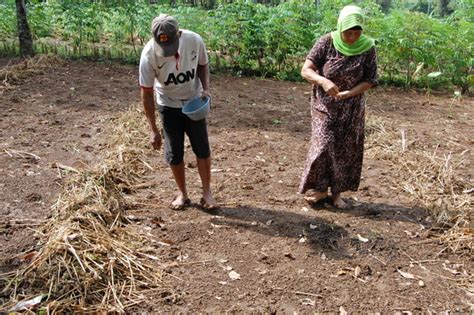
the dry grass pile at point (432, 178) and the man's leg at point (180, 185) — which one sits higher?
the man's leg at point (180, 185)

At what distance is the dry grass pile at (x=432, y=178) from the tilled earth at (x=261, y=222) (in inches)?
3.7

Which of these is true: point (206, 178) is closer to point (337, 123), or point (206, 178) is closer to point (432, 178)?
point (337, 123)

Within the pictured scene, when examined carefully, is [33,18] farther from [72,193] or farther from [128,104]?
[72,193]

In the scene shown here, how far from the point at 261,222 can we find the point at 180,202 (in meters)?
0.69

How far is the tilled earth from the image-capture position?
2.84 metres

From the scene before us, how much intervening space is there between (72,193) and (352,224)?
220cm

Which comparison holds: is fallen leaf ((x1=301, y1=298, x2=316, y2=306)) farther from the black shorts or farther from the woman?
the black shorts

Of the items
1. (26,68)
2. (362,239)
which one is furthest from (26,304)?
(26,68)

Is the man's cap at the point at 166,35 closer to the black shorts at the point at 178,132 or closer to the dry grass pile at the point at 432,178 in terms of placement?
the black shorts at the point at 178,132

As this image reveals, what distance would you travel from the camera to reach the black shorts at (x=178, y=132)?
136 inches

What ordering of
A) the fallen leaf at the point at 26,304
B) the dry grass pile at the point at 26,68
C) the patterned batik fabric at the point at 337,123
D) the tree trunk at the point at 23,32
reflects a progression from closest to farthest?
the fallen leaf at the point at 26,304
the patterned batik fabric at the point at 337,123
the dry grass pile at the point at 26,68
the tree trunk at the point at 23,32

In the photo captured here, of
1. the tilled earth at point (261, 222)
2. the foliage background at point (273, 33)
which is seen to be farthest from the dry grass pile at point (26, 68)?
the tilled earth at point (261, 222)

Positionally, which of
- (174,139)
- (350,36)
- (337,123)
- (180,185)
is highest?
(350,36)

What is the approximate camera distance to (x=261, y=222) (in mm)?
3643
